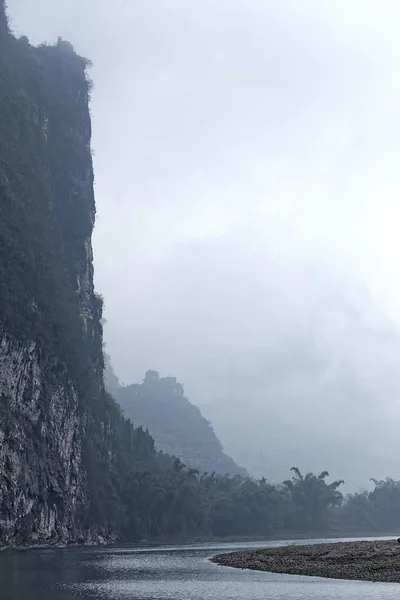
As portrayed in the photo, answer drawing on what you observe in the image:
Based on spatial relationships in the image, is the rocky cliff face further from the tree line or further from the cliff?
the tree line

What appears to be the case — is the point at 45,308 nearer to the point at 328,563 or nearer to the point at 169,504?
the point at 169,504

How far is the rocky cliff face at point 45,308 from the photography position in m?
110

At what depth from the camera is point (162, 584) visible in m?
53.4

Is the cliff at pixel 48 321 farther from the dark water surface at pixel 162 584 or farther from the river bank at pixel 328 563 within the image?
the river bank at pixel 328 563

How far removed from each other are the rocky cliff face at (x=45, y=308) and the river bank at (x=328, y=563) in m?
41.3

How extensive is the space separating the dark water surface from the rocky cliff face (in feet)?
128

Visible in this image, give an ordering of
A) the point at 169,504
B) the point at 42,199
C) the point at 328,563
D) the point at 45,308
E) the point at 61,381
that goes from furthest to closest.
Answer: the point at 169,504 < the point at 42,199 < the point at 45,308 < the point at 61,381 < the point at 328,563

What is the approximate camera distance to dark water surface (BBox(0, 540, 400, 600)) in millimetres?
44000

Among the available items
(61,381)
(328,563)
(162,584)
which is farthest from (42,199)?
(162,584)

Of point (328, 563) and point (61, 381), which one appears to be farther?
point (61, 381)

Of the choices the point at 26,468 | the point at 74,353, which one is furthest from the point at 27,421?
the point at 74,353

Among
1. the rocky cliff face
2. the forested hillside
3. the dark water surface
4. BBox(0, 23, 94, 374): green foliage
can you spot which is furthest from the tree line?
the dark water surface

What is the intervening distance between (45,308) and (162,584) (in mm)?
87780

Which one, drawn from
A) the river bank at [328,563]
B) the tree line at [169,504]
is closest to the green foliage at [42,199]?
the tree line at [169,504]
